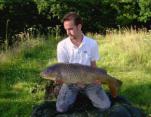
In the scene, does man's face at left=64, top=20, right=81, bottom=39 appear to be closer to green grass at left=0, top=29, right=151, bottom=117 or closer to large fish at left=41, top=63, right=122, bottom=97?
large fish at left=41, top=63, right=122, bottom=97

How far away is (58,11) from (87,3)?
6.53 ft

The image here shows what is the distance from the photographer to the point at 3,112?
881 cm

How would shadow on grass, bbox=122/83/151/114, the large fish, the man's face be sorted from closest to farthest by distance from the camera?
the large fish
the man's face
shadow on grass, bbox=122/83/151/114

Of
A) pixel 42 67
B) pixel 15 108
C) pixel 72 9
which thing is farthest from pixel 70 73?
pixel 72 9

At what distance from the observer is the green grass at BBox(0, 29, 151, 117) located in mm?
9336

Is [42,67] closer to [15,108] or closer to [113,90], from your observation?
[15,108]

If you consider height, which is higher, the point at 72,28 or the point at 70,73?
the point at 72,28

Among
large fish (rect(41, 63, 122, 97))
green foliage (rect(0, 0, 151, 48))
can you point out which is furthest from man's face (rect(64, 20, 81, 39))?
green foliage (rect(0, 0, 151, 48))

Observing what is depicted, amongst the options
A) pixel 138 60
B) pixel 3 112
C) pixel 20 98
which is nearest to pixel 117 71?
pixel 138 60

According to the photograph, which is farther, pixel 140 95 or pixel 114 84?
pixel 140 95

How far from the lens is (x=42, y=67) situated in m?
12.3

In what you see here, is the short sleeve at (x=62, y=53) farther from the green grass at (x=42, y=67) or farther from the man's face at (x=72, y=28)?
the green grass at (x=42, y=67)

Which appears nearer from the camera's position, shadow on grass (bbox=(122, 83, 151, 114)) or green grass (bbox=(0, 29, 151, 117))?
shadow on grass (bbox=(122, 83, 151, 114))

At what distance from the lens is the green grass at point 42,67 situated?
368 inches
